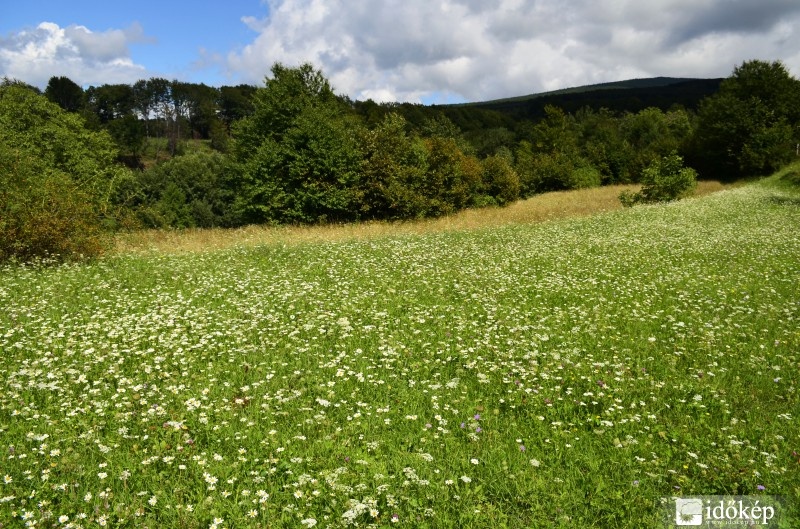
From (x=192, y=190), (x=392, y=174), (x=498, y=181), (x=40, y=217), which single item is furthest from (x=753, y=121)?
(x=192, y=190)

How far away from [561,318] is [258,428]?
6573mm

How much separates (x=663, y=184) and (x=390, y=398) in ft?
126

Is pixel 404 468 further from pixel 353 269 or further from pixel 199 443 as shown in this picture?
pixel 353 269

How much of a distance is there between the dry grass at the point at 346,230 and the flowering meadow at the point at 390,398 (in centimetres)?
668

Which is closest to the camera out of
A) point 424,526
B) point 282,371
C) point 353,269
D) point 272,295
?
point 424,526

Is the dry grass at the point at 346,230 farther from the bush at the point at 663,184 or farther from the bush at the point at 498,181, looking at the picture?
the bush at the point at 663,184

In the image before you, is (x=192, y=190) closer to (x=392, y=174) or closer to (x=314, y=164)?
(x=314, y=164)

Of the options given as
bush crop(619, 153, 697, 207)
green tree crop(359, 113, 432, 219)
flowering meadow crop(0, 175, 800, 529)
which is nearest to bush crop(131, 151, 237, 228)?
green tree crop(359, 113, 432, 219)

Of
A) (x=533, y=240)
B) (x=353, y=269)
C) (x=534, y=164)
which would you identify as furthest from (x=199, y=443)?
(x=534, y=164)

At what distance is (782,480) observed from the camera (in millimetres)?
A: 4570

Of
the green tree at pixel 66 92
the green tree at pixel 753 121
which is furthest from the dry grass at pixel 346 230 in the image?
the green tree at pixel 66 92

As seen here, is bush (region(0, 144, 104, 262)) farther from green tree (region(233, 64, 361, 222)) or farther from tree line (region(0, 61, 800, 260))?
green tree (region(233, 64, 361, 222))

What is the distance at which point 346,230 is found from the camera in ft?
82.2

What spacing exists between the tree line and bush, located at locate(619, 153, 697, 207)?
0.25 metres
